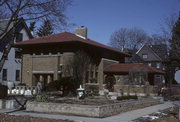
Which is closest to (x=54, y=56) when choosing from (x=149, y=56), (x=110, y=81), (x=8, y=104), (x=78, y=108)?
(x=110, y=81)

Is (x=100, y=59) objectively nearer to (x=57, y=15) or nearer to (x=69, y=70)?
(x=69, y=70)

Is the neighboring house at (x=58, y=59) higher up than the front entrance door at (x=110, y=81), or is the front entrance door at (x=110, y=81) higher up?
the neighboring house at (x=58, y=59)

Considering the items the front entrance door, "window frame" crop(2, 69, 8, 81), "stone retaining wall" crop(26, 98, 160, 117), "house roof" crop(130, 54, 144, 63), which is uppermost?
"house roof" crop(130, 54, 144, 63)

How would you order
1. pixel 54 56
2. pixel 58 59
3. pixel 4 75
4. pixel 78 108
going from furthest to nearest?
pixel 4 75, pixel 54 56, pixel 58 59, pixel 78 108

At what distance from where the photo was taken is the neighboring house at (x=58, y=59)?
33875 mm

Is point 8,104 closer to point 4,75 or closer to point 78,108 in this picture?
point 78,108

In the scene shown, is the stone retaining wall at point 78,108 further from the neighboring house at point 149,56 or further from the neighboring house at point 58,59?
the neighboring house at point 149,56

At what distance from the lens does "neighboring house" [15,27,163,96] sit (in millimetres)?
33875

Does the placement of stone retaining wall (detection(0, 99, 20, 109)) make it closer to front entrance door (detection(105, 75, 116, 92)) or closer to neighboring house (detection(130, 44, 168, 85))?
front entrance door (detection(105, 75, 116, 92))

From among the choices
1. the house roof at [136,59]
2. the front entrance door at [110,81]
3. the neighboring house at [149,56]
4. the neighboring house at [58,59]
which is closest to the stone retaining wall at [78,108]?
the neighboring house at [58,59]

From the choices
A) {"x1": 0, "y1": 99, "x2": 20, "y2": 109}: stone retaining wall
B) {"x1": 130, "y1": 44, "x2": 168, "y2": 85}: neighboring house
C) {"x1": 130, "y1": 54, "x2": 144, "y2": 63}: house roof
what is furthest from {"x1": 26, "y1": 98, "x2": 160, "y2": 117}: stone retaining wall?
{"x1": 130, "y1": 44, "x2": 168, "y2": 85}: neighboring house

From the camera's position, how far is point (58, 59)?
34438 mm

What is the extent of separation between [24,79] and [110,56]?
1256 centimetres

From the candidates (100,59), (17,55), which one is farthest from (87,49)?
(17,55)
